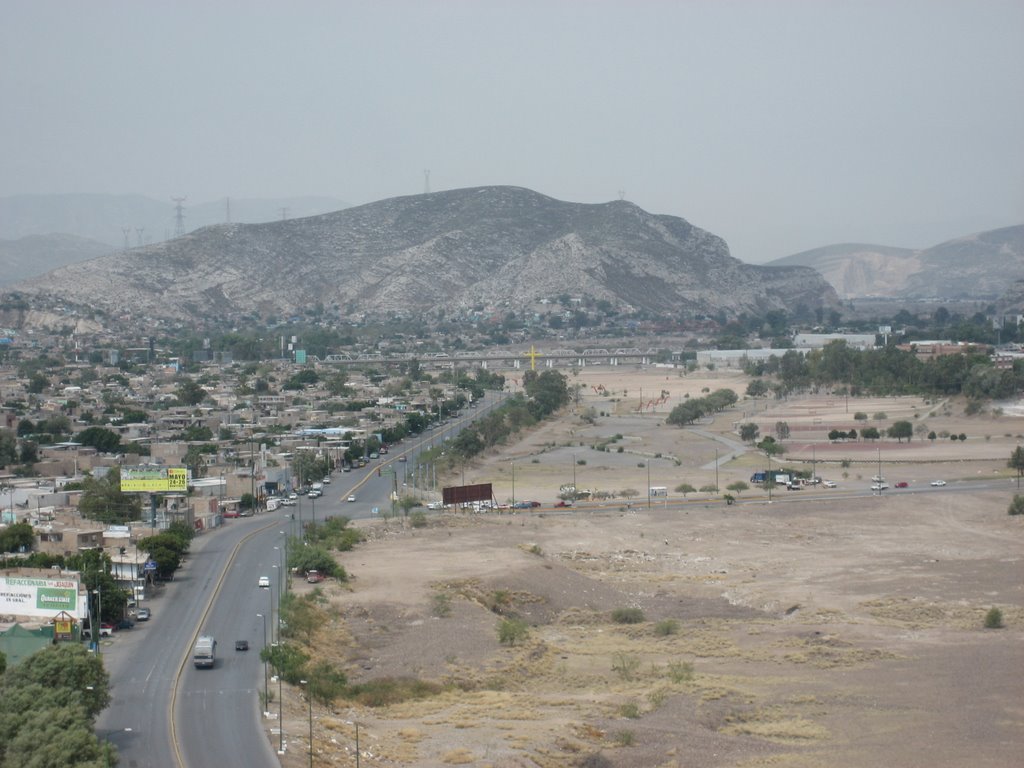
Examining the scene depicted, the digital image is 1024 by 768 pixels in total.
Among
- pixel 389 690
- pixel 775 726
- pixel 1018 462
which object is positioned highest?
pixel 1018 462

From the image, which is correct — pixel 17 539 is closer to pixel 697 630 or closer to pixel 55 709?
pixel 697 630

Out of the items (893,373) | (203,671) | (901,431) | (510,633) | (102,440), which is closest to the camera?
(203,671)

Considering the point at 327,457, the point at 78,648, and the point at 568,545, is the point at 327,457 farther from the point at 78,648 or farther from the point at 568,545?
the point at 78,648

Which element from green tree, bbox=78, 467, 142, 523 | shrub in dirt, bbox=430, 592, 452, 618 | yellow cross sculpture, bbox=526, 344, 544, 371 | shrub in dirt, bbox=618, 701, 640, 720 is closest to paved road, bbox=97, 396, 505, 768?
green tree, bbox=78, 467, 142, 523

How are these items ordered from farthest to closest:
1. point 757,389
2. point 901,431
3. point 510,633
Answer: point 757,389 → point 901,431 → point 510,633

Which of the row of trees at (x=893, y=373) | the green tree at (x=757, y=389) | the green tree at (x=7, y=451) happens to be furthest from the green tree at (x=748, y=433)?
the green tree at (x=7, y=451)

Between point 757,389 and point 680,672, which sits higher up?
point 757,389

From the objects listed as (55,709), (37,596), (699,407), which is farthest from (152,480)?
(699,407)
